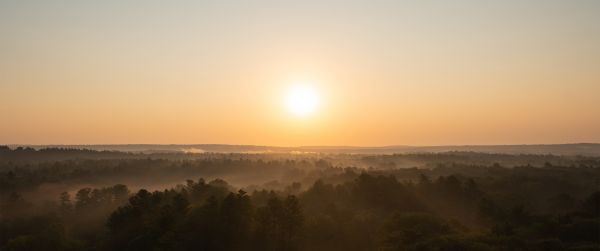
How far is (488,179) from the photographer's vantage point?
170375 millimetres

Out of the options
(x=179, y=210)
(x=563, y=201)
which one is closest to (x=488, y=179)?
(x=563, y=201)

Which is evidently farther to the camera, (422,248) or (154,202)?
(154,202)

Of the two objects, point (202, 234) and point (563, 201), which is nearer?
point (202, 234)

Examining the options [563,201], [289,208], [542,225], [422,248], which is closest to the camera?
[422,248]

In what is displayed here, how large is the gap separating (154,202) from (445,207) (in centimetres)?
7238

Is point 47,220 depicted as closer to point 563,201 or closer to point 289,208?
point 289,208

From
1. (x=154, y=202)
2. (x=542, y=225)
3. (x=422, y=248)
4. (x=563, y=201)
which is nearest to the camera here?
(x=422, y=248)

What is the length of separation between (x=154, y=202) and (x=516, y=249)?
7609 centimetres

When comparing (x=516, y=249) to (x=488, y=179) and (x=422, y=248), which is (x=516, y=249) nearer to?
(x=422, y=248)

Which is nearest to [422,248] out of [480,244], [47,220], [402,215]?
[480,244]

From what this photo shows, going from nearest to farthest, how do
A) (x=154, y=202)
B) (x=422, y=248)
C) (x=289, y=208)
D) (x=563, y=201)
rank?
1. (x=422, y=248)
2. (x=289, y=208)
3. (x=154, y=202)
4. (x=563, y=201)

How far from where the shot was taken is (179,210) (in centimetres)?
10719

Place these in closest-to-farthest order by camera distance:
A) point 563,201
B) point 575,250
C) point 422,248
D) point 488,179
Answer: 1. point 575,250
2. point 422,248
3. point 563,201
4. point 488,179

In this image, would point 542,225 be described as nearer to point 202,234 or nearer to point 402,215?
point 402,215
